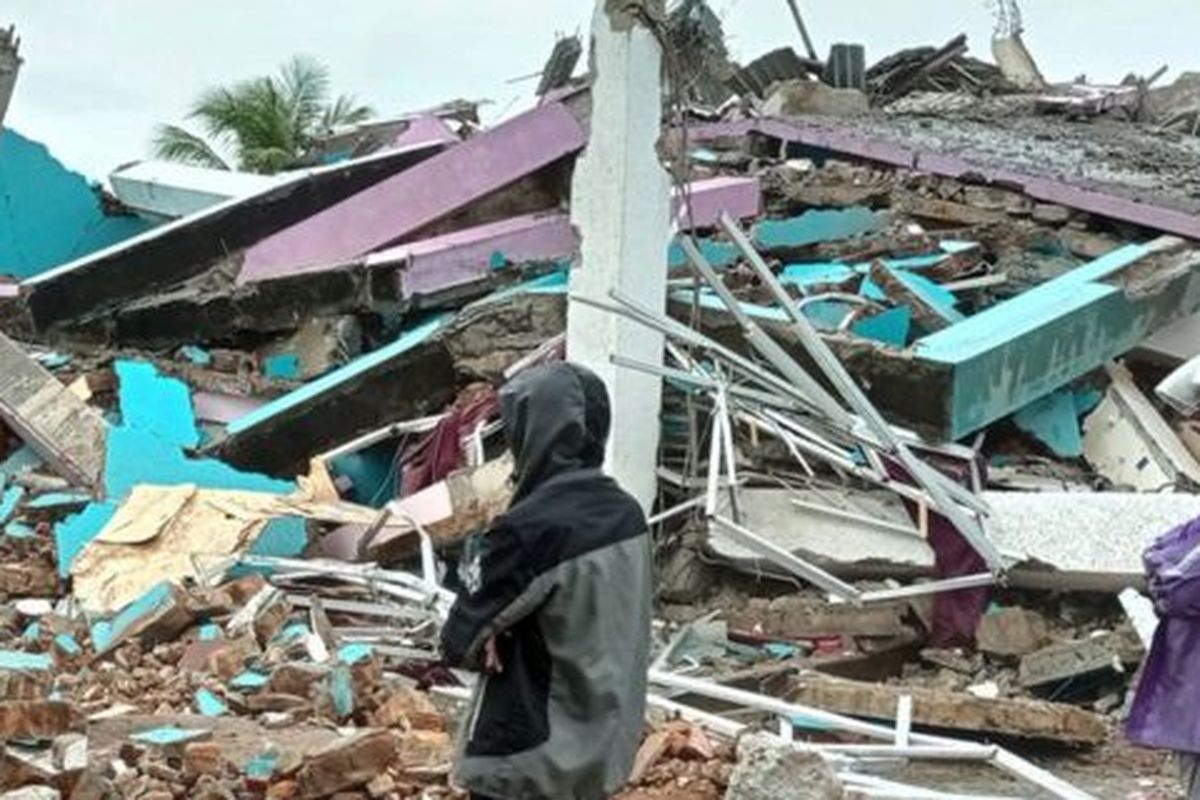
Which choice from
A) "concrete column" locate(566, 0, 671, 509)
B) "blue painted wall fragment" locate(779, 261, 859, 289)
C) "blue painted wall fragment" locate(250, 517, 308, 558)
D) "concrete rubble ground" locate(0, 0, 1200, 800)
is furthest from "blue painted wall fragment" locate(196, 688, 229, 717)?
"blue painted wall fragment" locate(779, 261, 859, 289)

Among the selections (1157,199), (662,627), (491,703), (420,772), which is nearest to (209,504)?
(662,627)

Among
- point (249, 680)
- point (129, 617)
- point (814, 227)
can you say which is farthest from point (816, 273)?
point (249, 680)

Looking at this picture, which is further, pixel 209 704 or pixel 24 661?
pixel 24 661

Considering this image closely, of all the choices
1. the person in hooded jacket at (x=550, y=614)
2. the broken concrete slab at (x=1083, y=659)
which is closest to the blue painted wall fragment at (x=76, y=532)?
the broken concrete slab at (x=1083, y=659)

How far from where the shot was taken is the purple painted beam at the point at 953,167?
34.8 ft

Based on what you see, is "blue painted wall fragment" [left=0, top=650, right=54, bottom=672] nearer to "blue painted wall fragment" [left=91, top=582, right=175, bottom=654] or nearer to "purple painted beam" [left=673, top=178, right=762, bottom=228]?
"blue painted wall fragment" [left=91, top=582, right=175, bottom=654]

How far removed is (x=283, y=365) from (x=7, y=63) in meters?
3.09

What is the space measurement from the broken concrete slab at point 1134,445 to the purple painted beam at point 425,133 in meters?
5.86

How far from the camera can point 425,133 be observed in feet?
45.3

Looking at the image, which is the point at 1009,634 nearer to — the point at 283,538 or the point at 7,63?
the point at 283,538

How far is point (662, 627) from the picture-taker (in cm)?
779

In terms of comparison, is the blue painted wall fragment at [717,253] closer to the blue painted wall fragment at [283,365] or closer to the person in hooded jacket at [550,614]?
the blue painted wall fragment at [283,365]

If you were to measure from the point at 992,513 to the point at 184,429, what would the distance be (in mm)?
4538

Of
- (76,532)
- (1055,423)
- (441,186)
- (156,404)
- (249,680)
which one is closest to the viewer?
(249,680)
